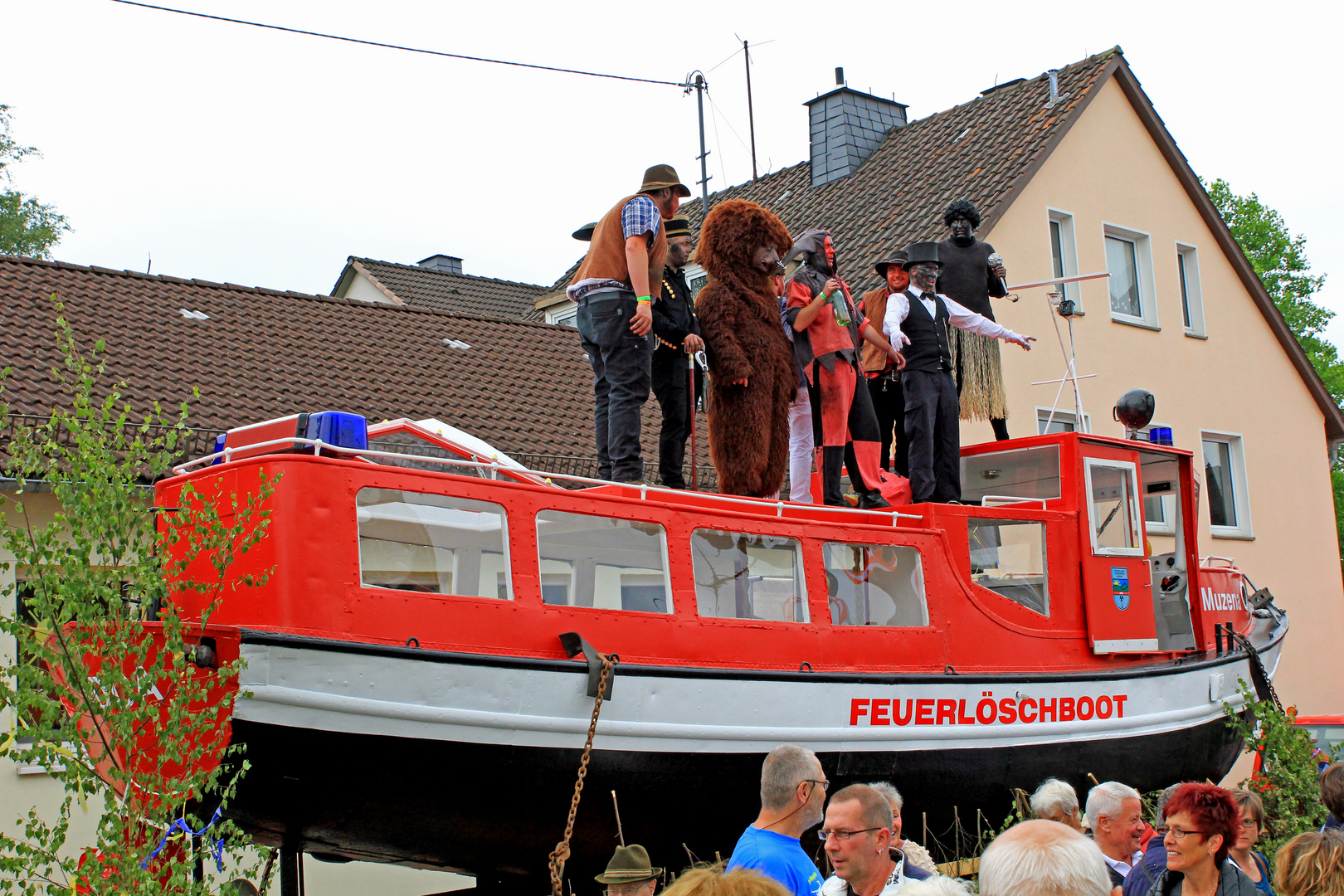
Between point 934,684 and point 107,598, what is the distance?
14.6ft

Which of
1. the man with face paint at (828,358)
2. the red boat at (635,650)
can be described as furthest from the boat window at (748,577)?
the man with face paint at (828,358)

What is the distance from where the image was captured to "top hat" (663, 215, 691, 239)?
826cm

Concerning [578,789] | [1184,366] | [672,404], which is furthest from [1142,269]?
[578,789]

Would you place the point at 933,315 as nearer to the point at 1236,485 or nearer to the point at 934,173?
the point at 934,173

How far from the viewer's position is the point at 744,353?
786 centimetres

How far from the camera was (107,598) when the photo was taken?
4.59 m

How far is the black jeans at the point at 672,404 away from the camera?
26.5ft

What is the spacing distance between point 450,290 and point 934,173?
1178 cm

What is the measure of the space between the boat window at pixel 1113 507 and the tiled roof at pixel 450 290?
1748cm

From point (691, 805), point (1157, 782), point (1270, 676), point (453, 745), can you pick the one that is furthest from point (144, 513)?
point (1270, 676)

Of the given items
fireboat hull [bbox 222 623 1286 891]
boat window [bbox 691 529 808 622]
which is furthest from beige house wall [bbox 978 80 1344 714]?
boat window [bbox 691 529 808 622]

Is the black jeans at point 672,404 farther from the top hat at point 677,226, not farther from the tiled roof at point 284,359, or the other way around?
the tiled roof at point 284,359

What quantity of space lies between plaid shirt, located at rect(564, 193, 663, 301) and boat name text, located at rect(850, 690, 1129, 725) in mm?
2782

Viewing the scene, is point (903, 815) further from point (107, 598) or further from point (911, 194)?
point (911, 194)
